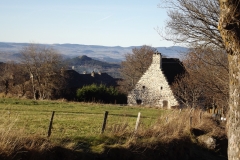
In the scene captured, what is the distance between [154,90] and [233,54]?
39227 mm

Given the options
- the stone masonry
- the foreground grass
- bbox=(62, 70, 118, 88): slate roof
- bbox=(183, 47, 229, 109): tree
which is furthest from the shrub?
the foreground grass

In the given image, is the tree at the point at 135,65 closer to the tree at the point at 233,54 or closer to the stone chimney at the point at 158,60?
the stone chimney at the point at 158,60

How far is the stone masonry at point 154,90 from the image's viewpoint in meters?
44.1

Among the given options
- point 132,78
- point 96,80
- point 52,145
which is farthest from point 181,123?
point 96,80

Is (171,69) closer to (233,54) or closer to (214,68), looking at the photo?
(214,68)

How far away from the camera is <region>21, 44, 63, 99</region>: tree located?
174ft

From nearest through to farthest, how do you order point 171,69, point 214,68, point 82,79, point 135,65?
point 214,68, point 171,69, point 135,65, point 82,79

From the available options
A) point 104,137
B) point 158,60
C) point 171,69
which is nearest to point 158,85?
point 171,69

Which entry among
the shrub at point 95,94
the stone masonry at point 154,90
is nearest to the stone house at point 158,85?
the stone masonry at point 154,90

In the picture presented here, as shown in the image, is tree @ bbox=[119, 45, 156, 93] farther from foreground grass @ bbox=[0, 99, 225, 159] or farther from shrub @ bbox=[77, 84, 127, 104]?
foreground grass @ bbox=[0, 99, 225, 159]

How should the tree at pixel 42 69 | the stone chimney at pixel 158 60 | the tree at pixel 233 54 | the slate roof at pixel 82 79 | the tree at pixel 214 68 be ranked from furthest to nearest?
the slate roof at pixel 82 79
the tree at pixel 42 69
the stone chimney at pixel 158 60
the tree at pixel 214 68
the tree at pixel 233 54

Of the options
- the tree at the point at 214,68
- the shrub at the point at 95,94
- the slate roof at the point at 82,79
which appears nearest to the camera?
the tree at the point at 214,68

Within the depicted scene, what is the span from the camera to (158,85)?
45469mm

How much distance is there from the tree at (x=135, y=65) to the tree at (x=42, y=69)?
44.1 feet
